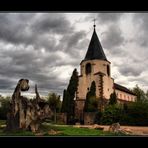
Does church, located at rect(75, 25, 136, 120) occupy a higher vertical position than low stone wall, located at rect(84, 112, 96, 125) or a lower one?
higher

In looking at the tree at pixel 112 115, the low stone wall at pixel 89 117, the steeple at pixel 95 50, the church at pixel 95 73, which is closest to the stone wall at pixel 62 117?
the low stone wall at pixel 89 117

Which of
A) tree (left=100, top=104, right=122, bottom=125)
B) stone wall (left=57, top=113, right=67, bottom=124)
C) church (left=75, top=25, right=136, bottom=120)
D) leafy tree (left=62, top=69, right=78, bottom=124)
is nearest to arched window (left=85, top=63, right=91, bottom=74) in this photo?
church (left=75, top=25, right=136, bottom=120)

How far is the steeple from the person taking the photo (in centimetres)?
3152

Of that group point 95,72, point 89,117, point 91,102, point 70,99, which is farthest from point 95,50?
point 89,117

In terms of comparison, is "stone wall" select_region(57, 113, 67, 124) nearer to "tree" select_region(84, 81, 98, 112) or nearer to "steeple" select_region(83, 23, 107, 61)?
"tree" select_region(84, 81, 98, 112)

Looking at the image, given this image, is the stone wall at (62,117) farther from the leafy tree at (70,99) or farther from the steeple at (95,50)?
the steeple at (95,50)

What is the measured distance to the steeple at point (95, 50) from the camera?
31516mm

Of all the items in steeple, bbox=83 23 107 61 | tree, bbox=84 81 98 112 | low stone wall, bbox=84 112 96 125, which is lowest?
low stone wall, bbox=84 112 96 125

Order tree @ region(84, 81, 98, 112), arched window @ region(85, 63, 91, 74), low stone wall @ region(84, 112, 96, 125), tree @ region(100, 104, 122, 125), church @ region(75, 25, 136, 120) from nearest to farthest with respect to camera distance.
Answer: tree @ region(100, 104, 122, 125) → low stone wall @ region(84, 112, 96, 125) → tree @ region(84, 81, 98, 112) → church @ region(75, 25, 136, 120) → arched window @ region(85, 63, 91, 74)

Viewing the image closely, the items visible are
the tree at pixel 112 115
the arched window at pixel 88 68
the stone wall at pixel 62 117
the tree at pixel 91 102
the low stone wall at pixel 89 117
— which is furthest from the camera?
the arched window at pixel 88 68
